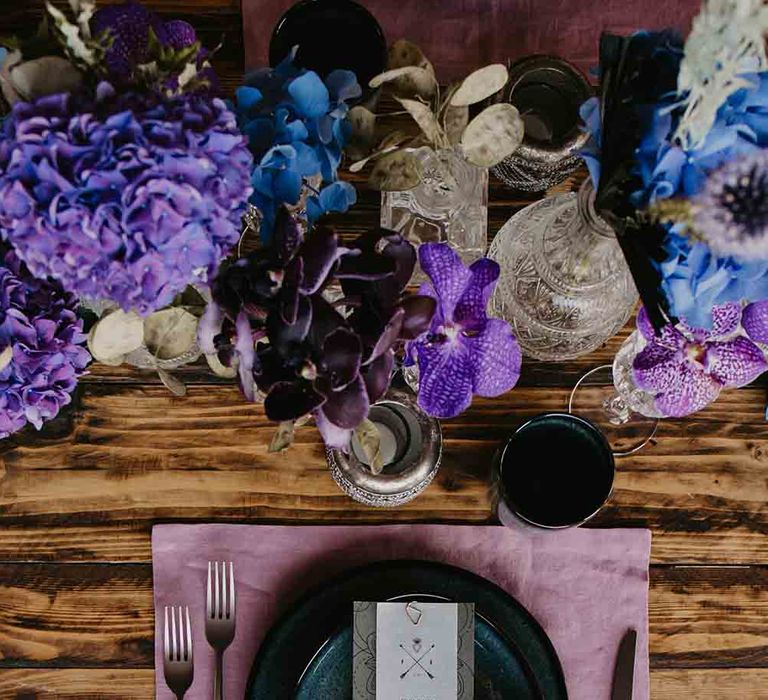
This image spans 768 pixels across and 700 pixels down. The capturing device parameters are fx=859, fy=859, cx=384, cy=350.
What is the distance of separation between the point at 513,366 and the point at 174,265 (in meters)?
0.30

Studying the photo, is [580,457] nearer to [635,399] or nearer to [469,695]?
[635,399]

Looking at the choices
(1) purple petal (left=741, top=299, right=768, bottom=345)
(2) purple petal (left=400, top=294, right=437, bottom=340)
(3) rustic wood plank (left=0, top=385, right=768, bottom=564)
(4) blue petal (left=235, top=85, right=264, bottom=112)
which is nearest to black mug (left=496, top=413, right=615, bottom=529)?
(3) rustic wood plank (left=0, top=385, right=768, bottom=564)

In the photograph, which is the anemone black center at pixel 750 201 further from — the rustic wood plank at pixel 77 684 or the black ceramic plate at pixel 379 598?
the rustic wood plank at pixel 77 684

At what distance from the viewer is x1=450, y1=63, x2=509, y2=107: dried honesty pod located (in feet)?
1.92

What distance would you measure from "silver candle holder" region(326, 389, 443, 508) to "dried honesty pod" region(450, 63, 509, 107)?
0.32 meters

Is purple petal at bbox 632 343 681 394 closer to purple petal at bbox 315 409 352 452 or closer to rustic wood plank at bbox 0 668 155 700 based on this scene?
purple petal at bbox 315 409 352 452

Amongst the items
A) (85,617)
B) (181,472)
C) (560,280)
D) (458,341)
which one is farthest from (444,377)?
(85,617)

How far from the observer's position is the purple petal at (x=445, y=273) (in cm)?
63

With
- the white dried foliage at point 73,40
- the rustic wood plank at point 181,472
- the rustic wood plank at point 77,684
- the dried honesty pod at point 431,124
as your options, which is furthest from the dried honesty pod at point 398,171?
the rustic wood plank at point 77,684

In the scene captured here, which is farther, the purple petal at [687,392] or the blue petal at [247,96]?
the purple petal at [687,392]

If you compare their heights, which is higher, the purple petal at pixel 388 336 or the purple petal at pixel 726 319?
the purple petal at pixel 726 319

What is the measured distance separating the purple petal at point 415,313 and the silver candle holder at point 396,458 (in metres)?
0.28

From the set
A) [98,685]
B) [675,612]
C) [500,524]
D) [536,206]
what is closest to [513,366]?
[536,206]

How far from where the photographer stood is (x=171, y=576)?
85 cm
